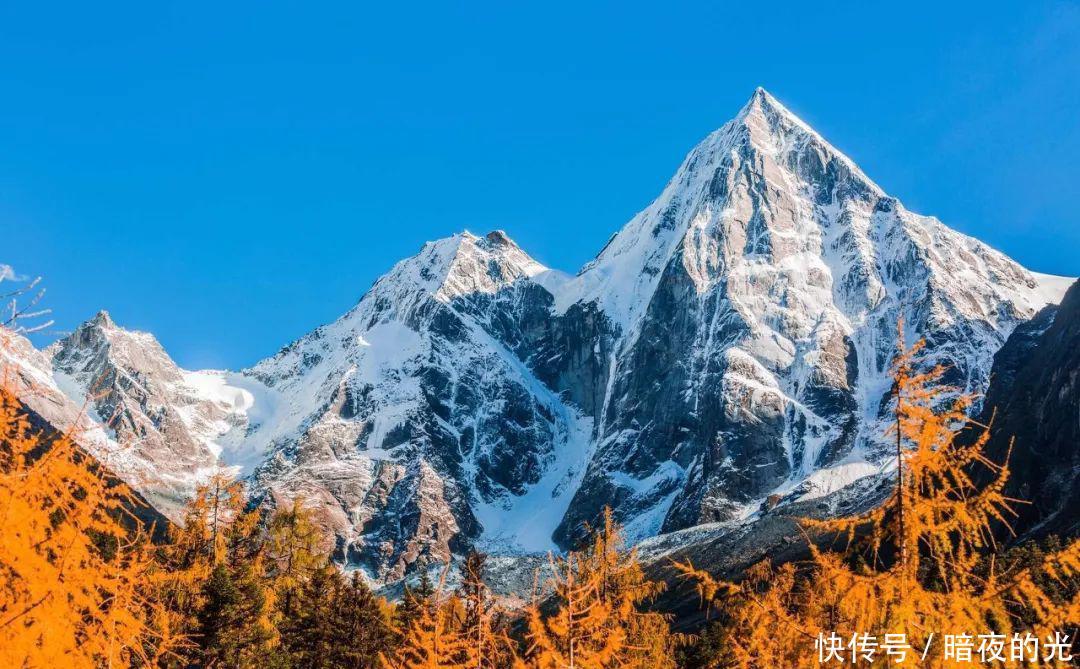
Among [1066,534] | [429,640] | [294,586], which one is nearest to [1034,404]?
[1066,534]

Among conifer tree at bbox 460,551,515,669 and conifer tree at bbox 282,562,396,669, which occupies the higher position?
conifer tree at bbox 282,562,396,669

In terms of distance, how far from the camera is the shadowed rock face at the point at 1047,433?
340ft

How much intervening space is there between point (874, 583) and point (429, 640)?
793 centimetres

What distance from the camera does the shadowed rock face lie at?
4083 inches

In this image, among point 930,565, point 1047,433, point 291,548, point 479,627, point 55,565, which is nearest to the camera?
point 55,565

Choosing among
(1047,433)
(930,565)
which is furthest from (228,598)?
(1047,433)

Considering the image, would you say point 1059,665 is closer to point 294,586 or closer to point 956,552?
point 956,552

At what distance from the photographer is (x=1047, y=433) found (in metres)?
127

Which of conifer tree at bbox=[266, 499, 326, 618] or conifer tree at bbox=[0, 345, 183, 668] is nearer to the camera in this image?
conifer tree at bbox=[0, 345, 183, 668]

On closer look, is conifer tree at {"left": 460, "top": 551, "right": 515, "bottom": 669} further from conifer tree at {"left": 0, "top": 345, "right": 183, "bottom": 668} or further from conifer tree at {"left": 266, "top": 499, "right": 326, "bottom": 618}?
conifer tree at {"left": 266, "top": 499, "right": 326, "bottom": 618}

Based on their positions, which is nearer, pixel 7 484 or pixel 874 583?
pixel 7 484

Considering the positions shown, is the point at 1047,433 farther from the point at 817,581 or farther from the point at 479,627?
the point at 817,581

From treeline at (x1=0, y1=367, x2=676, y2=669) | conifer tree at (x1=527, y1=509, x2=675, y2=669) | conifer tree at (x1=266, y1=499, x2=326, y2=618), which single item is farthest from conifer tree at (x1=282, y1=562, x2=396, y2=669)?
conifer tree at (x1=527, y1=509, x2=675, y2=669)

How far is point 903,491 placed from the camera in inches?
402
